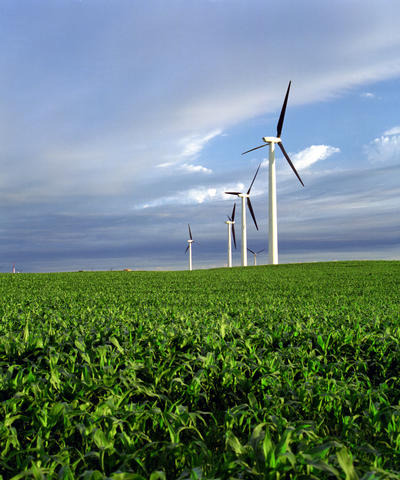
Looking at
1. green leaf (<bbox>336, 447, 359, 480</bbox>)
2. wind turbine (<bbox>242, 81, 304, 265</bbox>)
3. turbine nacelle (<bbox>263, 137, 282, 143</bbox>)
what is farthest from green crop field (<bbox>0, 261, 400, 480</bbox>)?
turbine nacelle (<bbox>263, 137, 282, 143</bbox>)

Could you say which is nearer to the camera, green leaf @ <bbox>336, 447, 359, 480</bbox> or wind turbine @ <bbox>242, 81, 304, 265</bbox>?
green leaf @ <bbox>336, 447, 359, 480</bbox>

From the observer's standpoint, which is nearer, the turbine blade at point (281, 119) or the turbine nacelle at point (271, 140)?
→ the turbine blade at point (281, 119)

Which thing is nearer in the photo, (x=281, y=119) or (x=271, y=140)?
(x=281, y=119)

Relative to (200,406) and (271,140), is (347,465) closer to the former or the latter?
(200,406)

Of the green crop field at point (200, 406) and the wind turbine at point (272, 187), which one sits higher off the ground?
the wind turbine at point (272, 187)

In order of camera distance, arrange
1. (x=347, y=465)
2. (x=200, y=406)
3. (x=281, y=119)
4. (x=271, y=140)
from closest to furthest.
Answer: (x=347, y=465), (x=200, y=406), (x=281, y=119), (x=271, y=140)

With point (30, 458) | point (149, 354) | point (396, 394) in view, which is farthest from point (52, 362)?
point (396, 394)

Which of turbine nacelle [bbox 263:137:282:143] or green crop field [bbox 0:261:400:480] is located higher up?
turbine nacelle [bbox 263:137:282:143]

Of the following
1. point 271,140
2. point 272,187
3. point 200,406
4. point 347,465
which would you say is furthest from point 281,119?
point 347,465

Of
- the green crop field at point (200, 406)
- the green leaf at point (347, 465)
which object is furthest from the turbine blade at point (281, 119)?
the green leaf at point (347, 465)

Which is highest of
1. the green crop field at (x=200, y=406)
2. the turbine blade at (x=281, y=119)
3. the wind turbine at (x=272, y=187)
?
the turbine blade at (x=281, y=119)

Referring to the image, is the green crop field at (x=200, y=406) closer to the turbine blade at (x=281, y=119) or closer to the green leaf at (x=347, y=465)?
the green leaf at (x=347, y=465)

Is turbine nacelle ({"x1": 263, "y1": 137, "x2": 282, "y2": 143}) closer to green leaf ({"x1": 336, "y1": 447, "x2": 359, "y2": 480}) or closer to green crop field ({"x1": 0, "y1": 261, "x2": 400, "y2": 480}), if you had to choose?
green crop field ({"x1": 0, "y1": 261, "x2": 400, "y2": 480})

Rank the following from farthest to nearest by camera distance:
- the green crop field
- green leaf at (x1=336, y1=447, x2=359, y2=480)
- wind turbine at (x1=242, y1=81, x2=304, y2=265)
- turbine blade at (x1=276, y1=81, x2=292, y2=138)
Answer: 1. wind turbine at (x1=242, y1=81, x2=304, y2=265)
2. turbine blade at (x1=276, y1=81, x2=292, y2=138)
3. the green crop field
4. green leaf at (x1=336, y1=447, x2=359, y2=480)
